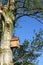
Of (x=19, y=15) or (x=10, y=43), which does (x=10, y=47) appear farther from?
→ (x=19, y=15)

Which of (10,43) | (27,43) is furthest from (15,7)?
(27,43)

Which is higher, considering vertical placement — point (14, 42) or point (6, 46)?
point (14, 42)

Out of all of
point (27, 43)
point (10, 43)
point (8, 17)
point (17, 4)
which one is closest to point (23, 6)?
point (17, 4)

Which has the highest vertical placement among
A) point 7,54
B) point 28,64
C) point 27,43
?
point 7,54

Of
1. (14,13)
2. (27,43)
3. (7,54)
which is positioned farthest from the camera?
(27,43)

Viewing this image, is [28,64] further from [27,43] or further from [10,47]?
[10,47]

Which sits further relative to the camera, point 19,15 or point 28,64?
point 28,64

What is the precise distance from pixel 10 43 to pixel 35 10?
1291mm

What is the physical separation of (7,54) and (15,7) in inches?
51.2

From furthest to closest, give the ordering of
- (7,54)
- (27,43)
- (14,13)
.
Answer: (27,43), (14,13), (7,54)

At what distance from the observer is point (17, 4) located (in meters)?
7.30

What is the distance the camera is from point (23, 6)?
728cm

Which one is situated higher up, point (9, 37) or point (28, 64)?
point (9, 37)

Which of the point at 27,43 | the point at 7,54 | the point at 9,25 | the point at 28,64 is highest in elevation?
the point at 9,25
